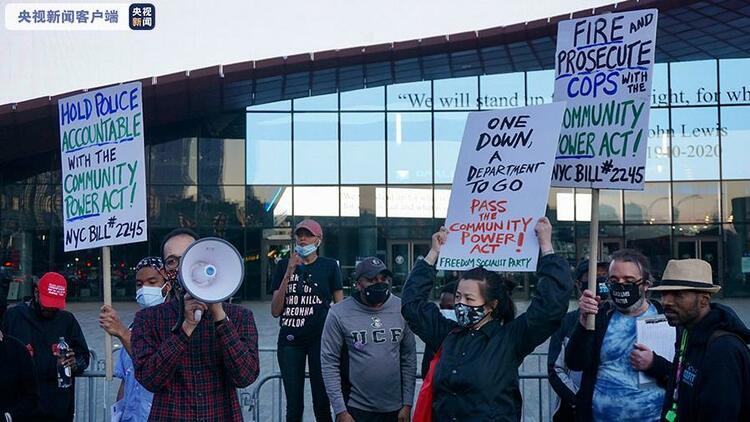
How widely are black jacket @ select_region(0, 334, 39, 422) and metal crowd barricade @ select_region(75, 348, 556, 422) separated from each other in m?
1.61

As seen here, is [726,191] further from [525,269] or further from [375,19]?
[525,269]

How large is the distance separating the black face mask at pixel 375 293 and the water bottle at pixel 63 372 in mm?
2499

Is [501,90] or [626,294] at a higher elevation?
[501,90]

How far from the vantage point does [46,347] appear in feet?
21.2

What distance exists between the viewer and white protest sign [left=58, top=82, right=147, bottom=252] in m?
5.41

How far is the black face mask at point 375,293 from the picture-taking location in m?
5.70

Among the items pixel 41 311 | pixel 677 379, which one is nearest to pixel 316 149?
pixel 41 311

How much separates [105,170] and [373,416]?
2.45 m

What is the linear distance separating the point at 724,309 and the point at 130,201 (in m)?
3.59

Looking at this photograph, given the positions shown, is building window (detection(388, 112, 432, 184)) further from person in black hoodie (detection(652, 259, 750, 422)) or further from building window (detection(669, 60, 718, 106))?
person in black hoodie (detection(652, 259, 750, 422))

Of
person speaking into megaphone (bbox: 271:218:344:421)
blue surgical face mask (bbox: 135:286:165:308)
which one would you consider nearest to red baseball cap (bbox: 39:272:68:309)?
person speaking into megaphone (bbox: 271:218:344:421)

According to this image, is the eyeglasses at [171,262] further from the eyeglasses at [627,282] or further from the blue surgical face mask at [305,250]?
the blue surgical face mask at [305,250]

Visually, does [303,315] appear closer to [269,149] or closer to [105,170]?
[105,170]

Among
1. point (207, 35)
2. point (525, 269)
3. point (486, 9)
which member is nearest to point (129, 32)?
point (207, 35)
